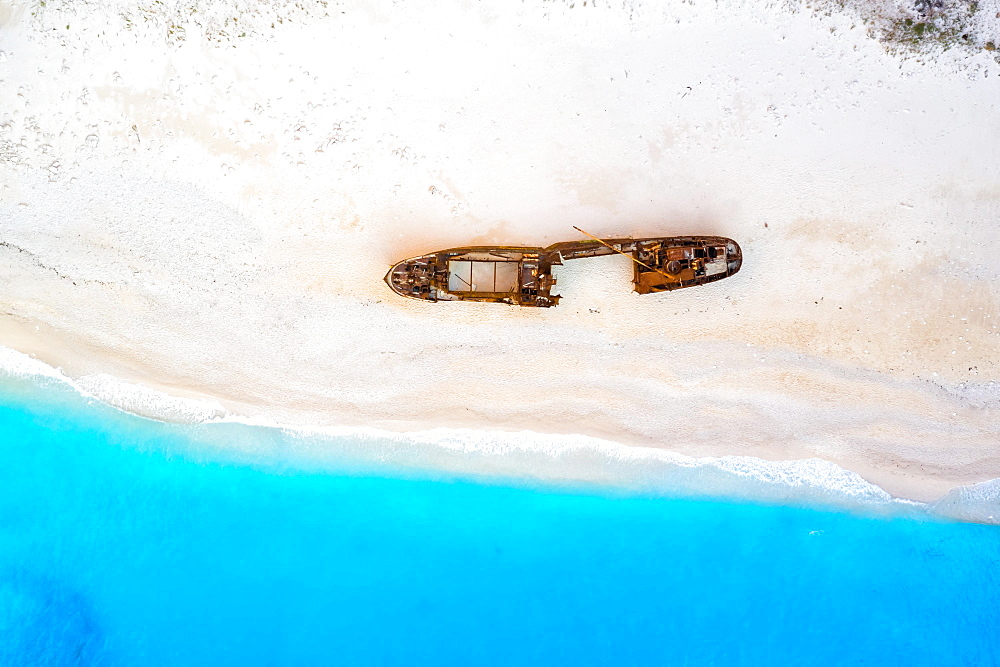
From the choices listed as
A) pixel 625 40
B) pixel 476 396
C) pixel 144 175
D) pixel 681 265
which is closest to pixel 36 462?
pixel 144 175

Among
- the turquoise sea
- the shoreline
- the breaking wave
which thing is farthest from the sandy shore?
the turquoise sea

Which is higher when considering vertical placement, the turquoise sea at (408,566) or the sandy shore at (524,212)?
the sandy shore at (524,212)

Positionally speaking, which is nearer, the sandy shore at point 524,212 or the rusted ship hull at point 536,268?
the rusted ship hull at point 536,268

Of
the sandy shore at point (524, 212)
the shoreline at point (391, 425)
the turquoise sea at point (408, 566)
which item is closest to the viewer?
the sandy shore at point (524, 212)

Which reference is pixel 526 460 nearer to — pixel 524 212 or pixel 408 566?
pixel 408 566

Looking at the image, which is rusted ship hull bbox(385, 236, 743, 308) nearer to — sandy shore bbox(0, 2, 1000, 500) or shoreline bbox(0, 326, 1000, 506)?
sandy shore bbox(0, 2, 1000, 500)

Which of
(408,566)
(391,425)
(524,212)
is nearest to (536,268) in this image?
(524,212)

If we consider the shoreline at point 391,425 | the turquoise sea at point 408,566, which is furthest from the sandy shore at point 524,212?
the turquoise sea at point 408,566

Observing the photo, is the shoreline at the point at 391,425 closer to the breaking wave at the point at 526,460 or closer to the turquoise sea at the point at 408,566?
the breaking wave at the point at 526,460
